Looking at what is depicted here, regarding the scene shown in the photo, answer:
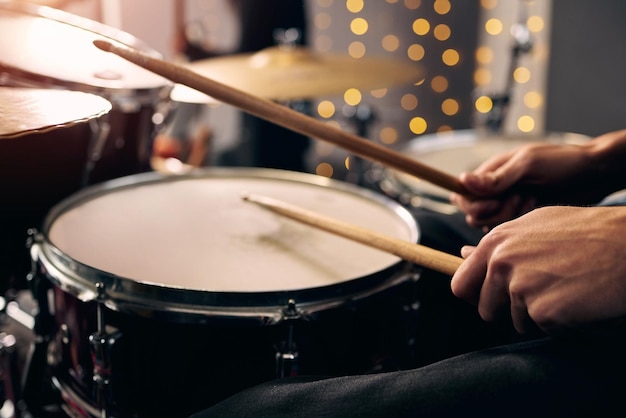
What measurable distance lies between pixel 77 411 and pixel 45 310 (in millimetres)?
148

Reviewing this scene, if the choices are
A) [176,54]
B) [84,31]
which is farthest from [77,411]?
[176,54]

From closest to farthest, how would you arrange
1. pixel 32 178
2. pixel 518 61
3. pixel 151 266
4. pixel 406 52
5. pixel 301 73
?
pixel 151 266 < pixel 32 178 < pixel 301 73 < pixel 518 61 < pixel 406 52

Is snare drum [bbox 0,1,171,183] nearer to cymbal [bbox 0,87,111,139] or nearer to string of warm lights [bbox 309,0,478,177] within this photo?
cymbal [bbox 0,87,111,139]

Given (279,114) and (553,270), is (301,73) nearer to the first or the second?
(279,114)

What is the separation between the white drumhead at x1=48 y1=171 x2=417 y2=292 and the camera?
768 mm

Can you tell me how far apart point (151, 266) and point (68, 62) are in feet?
0.95

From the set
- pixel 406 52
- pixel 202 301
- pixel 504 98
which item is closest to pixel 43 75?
pixel 202 301

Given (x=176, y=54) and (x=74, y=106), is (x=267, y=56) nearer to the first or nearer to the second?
(x=176, y=54)

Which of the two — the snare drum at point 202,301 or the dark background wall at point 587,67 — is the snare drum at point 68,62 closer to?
the snare drum at point 202,301

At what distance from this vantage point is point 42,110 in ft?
1.98

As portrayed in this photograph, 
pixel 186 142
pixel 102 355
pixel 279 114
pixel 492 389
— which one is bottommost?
pixel 186 142

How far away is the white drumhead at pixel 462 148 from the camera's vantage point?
134 cm

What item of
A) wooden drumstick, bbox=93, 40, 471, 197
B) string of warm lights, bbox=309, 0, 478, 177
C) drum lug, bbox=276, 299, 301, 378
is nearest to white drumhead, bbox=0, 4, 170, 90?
wooden drumstick, bbox=93, 40, 471, 197

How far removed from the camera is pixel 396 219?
37.6 inches
